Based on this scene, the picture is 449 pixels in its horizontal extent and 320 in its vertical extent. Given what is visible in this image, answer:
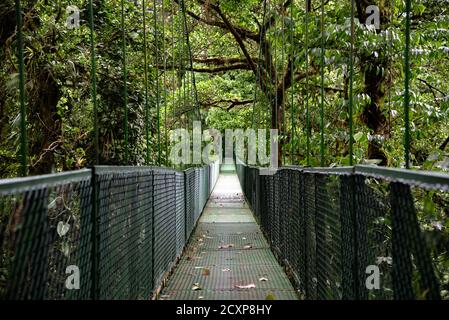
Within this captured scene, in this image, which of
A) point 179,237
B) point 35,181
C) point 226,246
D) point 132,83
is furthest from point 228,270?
point 35,181

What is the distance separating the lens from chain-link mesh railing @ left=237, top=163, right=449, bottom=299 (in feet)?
3.81

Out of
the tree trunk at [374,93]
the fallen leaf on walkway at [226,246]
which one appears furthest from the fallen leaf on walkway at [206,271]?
the tree trunk at [374,93]

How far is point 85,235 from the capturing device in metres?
1.56

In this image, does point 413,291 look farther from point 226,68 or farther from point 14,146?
point 226,68

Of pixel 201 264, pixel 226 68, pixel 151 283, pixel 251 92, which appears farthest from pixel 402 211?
pixel 251 92

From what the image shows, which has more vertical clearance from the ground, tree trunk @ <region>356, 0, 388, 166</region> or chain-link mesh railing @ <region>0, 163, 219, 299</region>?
tree trunk @ <region>356, 0, 388, 166</region>

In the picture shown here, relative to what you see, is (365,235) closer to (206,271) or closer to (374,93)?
(206,271)

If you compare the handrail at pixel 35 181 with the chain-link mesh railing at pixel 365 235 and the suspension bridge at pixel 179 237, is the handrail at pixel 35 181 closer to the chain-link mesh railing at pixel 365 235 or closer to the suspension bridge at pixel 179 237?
the suspension bridge at pixel 179 237

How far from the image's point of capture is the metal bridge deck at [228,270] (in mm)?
3297

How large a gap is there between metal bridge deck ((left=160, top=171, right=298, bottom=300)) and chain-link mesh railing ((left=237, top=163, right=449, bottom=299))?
0.93 feet

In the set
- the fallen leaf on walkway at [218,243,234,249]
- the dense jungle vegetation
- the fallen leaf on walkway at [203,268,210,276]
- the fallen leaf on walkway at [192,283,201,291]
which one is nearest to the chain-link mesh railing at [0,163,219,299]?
the fallen leaf on walkway at [192,283,201,291]

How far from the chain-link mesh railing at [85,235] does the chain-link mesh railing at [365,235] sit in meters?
0.80

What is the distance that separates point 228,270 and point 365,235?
8.55ft

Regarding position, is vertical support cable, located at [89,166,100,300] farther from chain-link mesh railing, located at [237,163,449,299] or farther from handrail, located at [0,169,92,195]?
chain-link mesh railing, located at [237,163,449,299]
